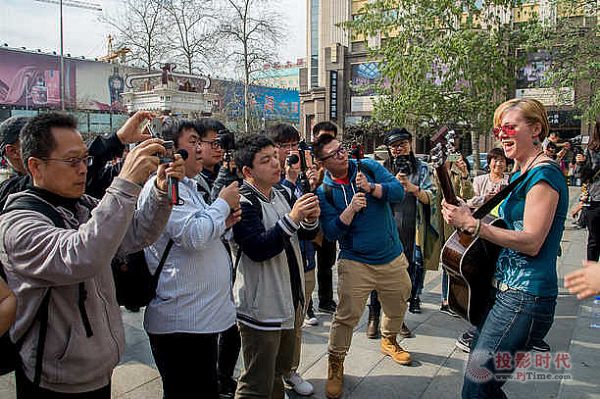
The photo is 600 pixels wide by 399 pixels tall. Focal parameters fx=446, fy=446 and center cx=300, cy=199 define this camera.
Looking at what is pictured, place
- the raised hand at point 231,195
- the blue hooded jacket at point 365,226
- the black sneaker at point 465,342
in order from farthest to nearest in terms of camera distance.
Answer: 1. the black sneaker at point 465,342
2. the blue hooded jacket at point 365,226
3. the raised hand at point 231,195

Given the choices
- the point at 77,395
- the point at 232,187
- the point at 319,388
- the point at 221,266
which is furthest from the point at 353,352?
the point at 77,395

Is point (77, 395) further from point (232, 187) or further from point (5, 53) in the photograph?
point (5, 53)

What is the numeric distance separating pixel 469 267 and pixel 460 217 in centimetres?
30

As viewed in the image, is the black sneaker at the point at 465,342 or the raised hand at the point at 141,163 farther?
the black sneaker at the point at 465,342

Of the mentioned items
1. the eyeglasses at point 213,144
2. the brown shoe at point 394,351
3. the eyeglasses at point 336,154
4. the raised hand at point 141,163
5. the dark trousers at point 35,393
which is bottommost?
the brown shoe at point 394,351

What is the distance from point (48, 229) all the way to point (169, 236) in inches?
29.3

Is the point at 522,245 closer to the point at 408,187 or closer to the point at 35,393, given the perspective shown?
the point at 35,393

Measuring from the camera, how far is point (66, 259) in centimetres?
151

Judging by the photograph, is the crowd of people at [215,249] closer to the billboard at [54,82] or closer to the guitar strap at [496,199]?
the guitar strap at [496,199]

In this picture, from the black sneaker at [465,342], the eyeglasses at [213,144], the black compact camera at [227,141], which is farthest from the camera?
the black sneaker at [465,342]

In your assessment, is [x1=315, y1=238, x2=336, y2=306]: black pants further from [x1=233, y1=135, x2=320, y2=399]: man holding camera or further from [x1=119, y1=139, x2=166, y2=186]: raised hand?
[x1=119, y1=139, x2=166, y2=186]: raised hand

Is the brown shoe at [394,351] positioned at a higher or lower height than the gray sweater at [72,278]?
lower

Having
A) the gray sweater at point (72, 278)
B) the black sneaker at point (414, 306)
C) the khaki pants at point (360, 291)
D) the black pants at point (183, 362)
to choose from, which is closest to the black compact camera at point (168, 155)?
the gray sweater at point (72, 278)

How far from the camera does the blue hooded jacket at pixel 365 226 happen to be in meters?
3.38
